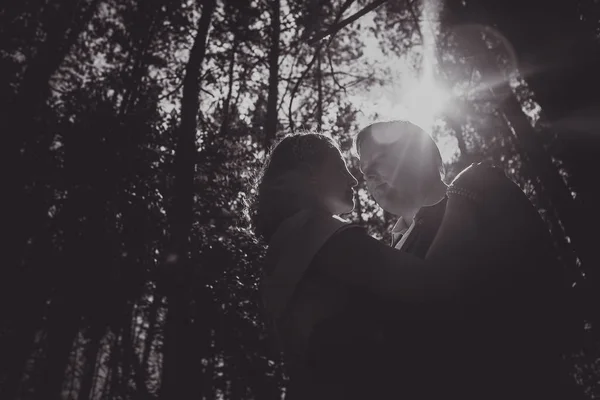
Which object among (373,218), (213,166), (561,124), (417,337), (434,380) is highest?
(373,218)

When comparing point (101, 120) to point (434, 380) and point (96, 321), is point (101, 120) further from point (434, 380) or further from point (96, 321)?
point (434, 380)

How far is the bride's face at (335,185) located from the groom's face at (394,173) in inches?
12.5

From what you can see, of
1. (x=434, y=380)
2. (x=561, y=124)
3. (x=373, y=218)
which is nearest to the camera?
(x=434, y=380)

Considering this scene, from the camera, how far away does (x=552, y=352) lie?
122 cm

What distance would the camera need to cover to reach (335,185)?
5.23 ft

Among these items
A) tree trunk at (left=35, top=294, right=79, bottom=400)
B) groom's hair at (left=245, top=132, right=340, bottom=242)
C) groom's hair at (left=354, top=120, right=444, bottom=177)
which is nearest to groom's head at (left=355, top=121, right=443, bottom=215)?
groom's hair at (left=354, top=120, right=444, bottom=177)

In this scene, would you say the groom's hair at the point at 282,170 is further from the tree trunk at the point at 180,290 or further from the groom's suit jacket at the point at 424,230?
the tree trunk at the point at 180,290

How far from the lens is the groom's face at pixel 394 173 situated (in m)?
1.92

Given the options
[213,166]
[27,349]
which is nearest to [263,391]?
[213,166]

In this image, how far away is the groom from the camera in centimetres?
114

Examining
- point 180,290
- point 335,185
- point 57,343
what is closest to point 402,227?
point 335,185

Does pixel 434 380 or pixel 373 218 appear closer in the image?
pixel 434 380

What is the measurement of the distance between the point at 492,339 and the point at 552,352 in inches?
8.6

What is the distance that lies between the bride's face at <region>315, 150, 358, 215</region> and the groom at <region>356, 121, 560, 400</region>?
399 mm
